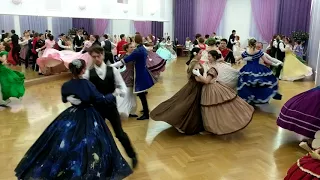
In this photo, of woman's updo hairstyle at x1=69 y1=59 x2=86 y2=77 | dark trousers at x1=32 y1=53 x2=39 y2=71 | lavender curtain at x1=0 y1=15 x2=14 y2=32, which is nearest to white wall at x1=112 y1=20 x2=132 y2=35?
dark trousers at x1=32 y1=53 x2=39 y2=71

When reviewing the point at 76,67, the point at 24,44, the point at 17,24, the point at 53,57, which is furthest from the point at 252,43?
the point at 24,44

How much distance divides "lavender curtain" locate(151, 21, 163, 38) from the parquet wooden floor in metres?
8.29

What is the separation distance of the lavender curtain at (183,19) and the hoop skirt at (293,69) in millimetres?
7568

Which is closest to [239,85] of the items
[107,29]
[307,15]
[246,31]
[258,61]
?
[258,61]

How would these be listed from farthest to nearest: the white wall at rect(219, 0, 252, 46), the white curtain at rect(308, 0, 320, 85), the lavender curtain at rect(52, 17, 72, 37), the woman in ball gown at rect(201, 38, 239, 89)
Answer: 1. the white wall at rect(219, 0, 252, 46)
2. the white curtain at rect(308, 0, 320, 85)
3. the lavender curtain at rect(52, 17, 72, 37)
4. the woman in ball gown at rect(201, 38, 239, 89)

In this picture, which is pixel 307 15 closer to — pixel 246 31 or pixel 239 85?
pixel 246 31

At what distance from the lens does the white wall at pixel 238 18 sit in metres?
14.4

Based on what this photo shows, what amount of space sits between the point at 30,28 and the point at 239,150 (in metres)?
6.82

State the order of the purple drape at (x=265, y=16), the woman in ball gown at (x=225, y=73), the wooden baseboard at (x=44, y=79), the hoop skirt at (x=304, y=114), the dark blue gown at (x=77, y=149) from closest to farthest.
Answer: the dark blue gown at (x=77, y=149) < the hoop skirt at (x=304, y=114) < the woman in ball gown at (x=225, y=73) < the wooden baseboard at (x=44, y=79) < the purple drape at (x=265, y=16)

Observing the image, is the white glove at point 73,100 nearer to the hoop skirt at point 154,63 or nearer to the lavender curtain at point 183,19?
the hoop skirt at point 154,63

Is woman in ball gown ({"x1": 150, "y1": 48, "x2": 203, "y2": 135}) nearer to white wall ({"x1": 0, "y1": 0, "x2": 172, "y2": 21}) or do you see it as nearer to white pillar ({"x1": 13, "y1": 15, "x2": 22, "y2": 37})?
white wall ({"x1": 0, "y1": 0, "x2": 172, "y2": 21})

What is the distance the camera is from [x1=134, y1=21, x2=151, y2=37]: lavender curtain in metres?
11.7

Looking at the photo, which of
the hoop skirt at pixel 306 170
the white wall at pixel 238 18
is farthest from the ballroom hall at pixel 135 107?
the white wall at pixel 238 18

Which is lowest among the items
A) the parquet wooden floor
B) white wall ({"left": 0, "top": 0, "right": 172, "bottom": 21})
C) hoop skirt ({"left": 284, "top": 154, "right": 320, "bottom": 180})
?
the parquet wooden floor
